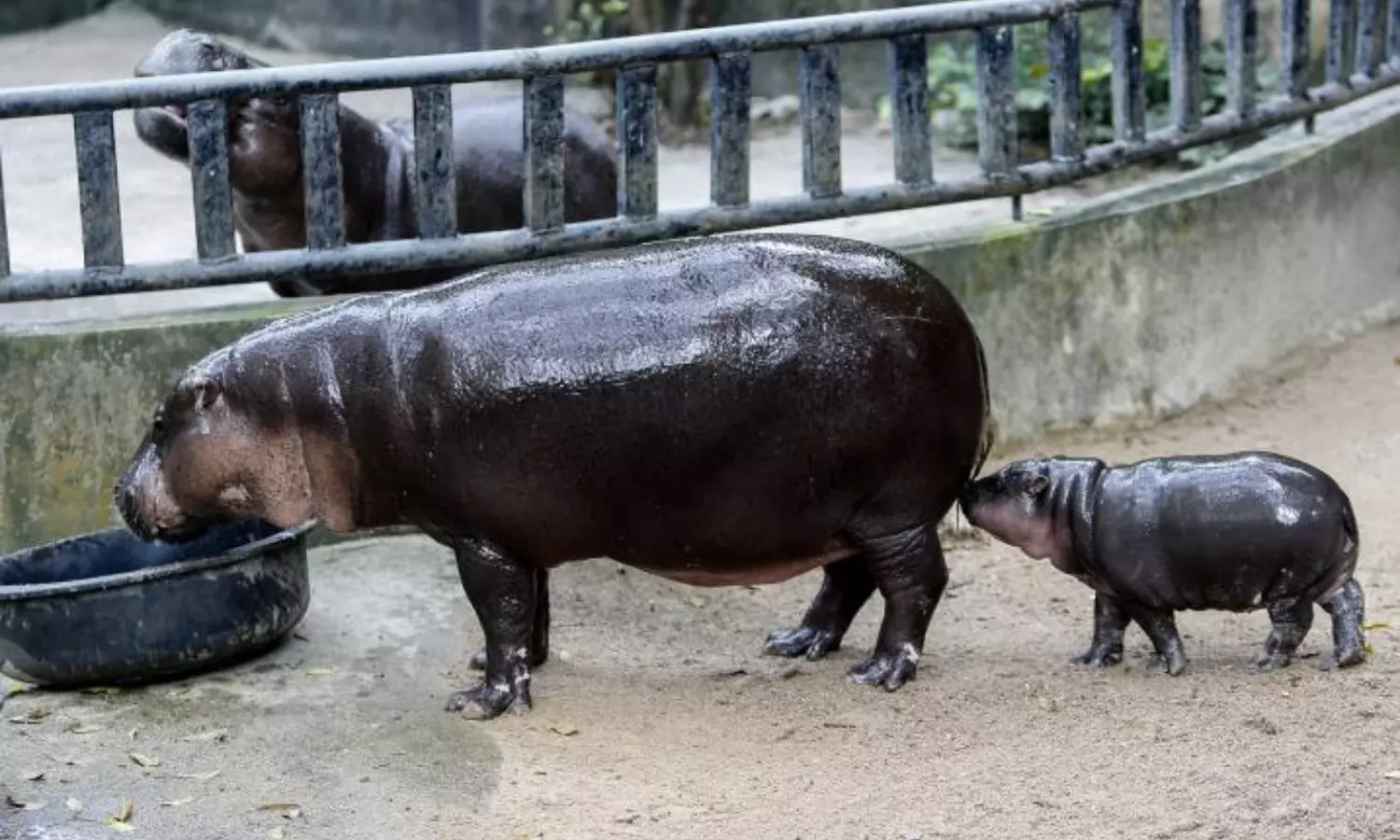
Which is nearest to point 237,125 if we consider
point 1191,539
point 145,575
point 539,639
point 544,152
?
point 544,152

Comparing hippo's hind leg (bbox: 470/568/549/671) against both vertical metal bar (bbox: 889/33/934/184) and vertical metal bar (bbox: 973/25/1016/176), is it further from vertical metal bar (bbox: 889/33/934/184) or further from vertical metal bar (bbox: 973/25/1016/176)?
vertical metal bar (bbox: 973/25/1016/176)

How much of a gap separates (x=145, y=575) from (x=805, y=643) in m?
1.82

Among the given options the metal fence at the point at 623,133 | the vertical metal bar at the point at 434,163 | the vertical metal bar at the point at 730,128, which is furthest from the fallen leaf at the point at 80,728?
the vertical metal bar at the point at 730,128

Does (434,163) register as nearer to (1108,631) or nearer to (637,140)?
(637,140)

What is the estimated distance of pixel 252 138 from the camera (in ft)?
23.1

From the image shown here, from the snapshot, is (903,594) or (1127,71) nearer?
(903,594)

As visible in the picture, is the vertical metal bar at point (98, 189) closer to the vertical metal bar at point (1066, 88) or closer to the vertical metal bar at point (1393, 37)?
the vertical metal bar at point (1066, 88)

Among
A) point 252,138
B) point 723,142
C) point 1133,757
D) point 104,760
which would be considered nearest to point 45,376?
point 252,138

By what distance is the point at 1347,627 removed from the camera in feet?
19.1

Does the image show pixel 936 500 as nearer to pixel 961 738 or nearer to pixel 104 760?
pixel 961 738

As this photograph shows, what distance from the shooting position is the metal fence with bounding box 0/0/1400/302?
645 centimetres

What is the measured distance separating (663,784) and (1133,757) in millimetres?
1114

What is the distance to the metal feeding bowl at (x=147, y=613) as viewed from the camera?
231 inches

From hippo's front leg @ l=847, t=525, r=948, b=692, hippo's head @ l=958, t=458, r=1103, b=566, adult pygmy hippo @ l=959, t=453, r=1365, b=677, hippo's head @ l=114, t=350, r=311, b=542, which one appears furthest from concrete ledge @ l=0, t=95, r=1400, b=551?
hippo's front leg @ l=847, t=525, r=948, b=692
